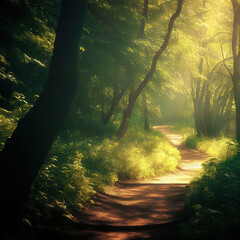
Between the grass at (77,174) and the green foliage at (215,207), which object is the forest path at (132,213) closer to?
the grass at (77,174)

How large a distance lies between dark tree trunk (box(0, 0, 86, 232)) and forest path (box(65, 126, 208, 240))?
1348 millimetres

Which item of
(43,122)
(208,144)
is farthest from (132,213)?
(208,144)

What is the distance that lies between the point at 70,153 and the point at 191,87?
2043 centimetres

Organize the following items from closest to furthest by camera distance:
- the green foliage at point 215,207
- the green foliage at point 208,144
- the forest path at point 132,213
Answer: the green foliage at point 215,207 → the forest path at point 132,213 → the green foliage at point 208,144

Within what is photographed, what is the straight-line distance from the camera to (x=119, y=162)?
10.4 meters

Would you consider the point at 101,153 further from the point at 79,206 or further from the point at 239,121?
the point at 239,121

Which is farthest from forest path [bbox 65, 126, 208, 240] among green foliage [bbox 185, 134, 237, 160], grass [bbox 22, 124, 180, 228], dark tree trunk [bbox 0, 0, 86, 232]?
green foliage [bbox 185, 134, 237, 160]

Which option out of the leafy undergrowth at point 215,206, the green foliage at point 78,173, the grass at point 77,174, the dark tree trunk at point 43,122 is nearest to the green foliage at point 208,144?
the green foliage at point 78,173

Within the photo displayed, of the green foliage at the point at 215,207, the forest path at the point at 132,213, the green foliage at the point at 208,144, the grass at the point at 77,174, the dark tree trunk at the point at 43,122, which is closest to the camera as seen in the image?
the green foliage at the point at 215,207

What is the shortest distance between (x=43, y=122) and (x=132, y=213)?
3.20 meters

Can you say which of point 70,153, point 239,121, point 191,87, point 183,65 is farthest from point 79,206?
point 191,87

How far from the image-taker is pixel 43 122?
16.1 feet

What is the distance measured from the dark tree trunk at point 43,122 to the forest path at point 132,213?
1348 millimetres

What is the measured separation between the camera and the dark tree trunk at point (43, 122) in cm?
467
